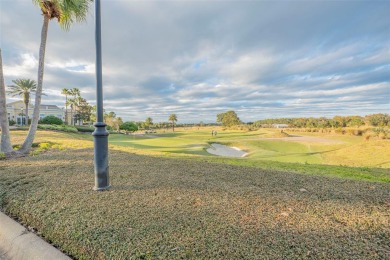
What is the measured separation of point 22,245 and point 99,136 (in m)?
1.71

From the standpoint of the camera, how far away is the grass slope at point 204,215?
72.4 inches

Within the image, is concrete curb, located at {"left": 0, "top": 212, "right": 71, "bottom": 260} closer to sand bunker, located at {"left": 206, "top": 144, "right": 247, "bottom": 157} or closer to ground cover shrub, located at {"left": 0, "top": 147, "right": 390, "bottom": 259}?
ground cover shrub, located at {"left": 0, "top": 147, "right": 390, "bottom": 259}

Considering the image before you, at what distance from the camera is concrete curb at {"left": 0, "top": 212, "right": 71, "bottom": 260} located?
201cm

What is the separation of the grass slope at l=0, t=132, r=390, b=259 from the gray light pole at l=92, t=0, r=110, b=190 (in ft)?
0.87

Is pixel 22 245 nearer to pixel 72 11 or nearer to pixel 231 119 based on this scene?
pixel 72 11

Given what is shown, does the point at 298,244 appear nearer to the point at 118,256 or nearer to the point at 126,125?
the point at 118,256

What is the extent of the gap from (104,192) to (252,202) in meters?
2.40

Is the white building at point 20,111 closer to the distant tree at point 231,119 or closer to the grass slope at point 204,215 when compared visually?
→ the distant tree at point 231,119

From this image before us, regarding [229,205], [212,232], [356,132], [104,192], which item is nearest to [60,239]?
[104,192]

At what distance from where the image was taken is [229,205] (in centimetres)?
278

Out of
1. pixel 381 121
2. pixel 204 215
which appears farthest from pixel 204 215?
pixel 381 121

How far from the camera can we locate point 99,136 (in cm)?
341

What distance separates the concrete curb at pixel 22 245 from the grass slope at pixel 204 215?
4.0 inches

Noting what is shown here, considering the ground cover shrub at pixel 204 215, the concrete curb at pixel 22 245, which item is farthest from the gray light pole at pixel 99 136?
the concrete curb at pixel 22 245
